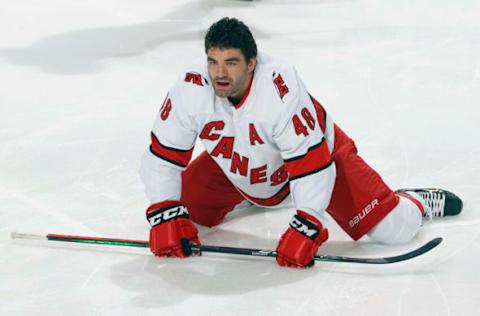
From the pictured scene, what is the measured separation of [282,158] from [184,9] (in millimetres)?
3325

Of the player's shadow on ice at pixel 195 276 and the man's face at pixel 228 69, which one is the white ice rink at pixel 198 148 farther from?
the man's face at pixel 228 69

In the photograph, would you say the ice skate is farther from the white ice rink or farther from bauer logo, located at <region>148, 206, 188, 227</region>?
bauer logo, located at <region>148, 206, 188, 227</region>

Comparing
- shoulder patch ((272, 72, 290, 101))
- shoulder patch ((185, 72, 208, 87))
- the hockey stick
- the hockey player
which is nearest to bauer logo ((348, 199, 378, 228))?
the hockey player

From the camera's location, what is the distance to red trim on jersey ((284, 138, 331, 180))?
2.21 meters

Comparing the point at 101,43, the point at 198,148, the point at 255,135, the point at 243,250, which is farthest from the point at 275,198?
the point at 101,43

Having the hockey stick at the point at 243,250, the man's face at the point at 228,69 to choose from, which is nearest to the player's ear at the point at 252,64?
the man's face at the point at 228,69

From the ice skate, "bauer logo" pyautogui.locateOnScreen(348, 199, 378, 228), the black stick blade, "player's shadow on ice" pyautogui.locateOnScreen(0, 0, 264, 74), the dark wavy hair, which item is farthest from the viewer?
"player's shadow on ice" pyautogui.locateOnScreen(0, 0, 264, 74)

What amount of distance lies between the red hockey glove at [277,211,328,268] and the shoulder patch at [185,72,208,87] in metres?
0.44

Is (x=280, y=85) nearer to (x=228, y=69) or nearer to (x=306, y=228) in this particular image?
(x=228, y=69)

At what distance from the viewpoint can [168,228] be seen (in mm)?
2326

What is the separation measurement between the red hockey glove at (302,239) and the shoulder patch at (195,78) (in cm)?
44

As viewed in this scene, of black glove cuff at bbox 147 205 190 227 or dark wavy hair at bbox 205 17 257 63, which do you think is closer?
dark wavy hair at bbox 205 17 257 63

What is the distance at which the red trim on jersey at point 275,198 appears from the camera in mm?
2449

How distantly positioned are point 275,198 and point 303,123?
359mm
